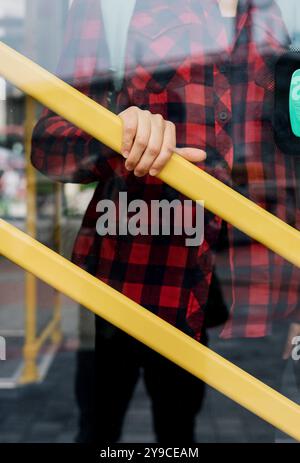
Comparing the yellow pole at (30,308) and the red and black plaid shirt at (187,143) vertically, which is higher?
the yellow pole at (30,308)

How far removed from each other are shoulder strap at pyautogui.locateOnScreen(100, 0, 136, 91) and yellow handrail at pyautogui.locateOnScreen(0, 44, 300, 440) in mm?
320

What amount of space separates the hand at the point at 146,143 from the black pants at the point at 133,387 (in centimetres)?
43

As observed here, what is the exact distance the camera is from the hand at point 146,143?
0.83m

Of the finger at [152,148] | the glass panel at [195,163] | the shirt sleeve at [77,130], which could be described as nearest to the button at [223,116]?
the glass panel at [195,163]

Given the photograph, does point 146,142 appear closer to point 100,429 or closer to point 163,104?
point 163,104

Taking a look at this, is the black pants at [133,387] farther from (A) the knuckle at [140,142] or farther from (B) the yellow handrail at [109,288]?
(A) the knuckle at [140,142]

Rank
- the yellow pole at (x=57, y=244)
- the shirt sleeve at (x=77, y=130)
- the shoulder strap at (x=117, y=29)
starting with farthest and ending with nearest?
the yellow pole at (x=57, y=244), the shoulder strap at (x=117, y=29), the shirt sleeve at (x=77, y=130)

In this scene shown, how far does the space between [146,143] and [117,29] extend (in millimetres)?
433

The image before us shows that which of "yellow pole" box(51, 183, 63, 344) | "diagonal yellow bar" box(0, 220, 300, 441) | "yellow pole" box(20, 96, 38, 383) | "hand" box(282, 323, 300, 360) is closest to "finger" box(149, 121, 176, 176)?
"diagonal yellow bar" box(0, 220, 300, 441)

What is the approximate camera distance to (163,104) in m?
1.10

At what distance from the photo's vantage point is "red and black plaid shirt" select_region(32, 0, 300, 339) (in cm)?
111

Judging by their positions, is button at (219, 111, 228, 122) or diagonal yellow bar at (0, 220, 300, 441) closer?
diagonal yellow bar at (0, 220, 300, 441)

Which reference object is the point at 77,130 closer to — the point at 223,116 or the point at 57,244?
the point at 223,116

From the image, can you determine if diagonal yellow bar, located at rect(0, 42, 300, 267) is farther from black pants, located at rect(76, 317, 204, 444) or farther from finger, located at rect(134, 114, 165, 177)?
black pants, located at rect(76, 317, 204, 444)
